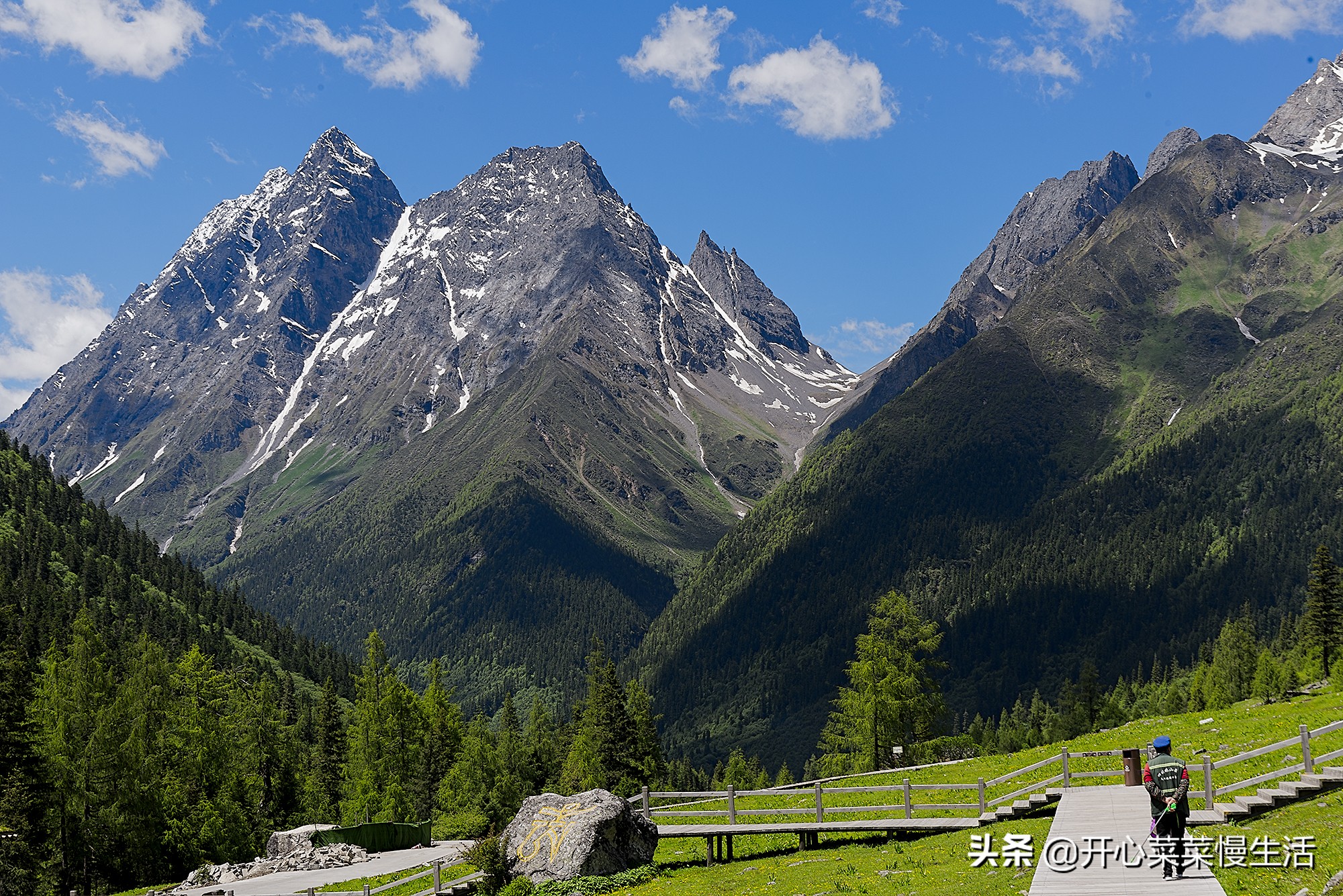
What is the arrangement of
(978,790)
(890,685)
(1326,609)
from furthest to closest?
1. (1326,609)
2. (890,685)
3. (978,790)

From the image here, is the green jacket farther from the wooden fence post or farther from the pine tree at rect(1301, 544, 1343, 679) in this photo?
the pine tree at rect(1301, 544, 1343, 679)

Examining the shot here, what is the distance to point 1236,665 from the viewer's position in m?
136

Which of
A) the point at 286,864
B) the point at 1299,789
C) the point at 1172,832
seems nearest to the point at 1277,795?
the point at 1299,789

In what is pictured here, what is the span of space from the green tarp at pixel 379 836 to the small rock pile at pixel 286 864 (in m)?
0.80

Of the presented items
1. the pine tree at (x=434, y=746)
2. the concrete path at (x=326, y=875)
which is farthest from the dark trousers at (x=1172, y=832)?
the pine tree at (x=434, y=746)

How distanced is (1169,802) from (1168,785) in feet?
1.24

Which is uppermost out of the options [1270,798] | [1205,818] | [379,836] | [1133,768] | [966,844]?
[1133,768]

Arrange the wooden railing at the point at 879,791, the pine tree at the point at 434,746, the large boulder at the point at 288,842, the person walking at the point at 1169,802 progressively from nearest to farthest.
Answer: the person walking at the point at 1169,802, the wooden railing at the point at 879,791, the large boulder at the point at 288,842, the pine tree at the point at 434,746

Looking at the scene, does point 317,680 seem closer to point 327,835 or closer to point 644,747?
point 644,747

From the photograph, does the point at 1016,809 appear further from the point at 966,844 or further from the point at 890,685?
the point at 890,685

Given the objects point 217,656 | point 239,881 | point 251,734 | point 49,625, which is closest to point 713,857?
point 239,881

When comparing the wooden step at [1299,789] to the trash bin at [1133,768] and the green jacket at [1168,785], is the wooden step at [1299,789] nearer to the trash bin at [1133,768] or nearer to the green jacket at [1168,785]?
the trash bin at [1133,768]

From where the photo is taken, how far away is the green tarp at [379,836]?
5762cm

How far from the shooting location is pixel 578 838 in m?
35.1
